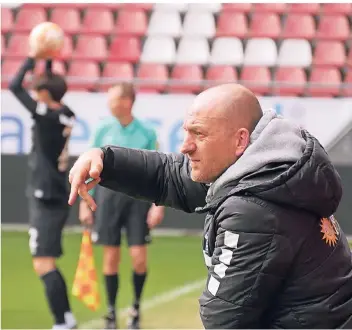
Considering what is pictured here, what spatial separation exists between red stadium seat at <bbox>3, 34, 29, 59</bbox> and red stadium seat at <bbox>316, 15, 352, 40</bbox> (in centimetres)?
397

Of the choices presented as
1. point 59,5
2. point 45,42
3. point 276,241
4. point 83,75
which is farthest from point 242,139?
point 59,5

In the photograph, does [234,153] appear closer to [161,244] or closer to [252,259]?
[252,259]

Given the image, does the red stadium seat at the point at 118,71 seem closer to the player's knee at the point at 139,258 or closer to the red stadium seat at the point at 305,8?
the red stadium seat at the point at 305,8

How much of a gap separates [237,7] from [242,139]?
10.3 m

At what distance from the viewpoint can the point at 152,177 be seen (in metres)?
3.26

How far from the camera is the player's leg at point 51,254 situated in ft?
21.3

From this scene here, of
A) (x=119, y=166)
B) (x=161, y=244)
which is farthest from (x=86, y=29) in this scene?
(x=119, y=166)

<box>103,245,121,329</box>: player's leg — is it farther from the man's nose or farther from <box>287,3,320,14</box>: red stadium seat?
<box>287,3,320,14</box>: red stadium seat

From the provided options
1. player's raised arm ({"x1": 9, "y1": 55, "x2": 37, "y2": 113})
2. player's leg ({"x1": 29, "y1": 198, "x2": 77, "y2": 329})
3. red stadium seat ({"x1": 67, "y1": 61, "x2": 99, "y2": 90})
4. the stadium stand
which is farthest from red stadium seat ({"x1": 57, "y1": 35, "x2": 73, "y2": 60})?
player's leg ({"x1": 29, "y1": 198, "x2": 77, "y2": 329})

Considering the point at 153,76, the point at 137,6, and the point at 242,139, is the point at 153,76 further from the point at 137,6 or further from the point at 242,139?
the point at 242,139

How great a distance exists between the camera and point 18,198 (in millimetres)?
10867

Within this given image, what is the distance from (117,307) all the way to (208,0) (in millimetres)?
6797

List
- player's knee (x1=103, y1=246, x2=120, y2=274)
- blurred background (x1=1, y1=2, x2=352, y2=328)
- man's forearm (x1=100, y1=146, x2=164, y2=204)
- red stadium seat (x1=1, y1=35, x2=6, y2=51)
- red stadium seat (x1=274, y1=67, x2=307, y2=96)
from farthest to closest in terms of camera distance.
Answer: red stadium seat (x1=1, y1=35, x2=6, y2=51), red stadium seat (x1=274, y1=67, x2=307, y2=96), blurred background (x1=1, y1=2, x2=352, y2=328), player's knee (x1=103, y1=246, x2=120, y2=274), man's forearm (x1=100, y1=146, x2=164, y2=204)

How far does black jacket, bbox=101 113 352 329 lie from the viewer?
2.66m
